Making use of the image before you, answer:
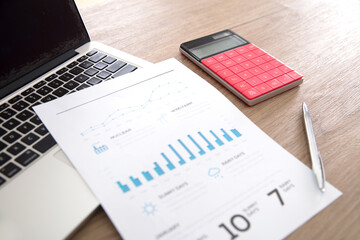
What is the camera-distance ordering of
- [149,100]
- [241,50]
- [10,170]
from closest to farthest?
1. [10,170]
2. [149,100]
3. [241,50]

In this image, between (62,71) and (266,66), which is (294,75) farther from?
(62,71)

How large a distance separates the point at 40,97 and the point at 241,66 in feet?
1.11

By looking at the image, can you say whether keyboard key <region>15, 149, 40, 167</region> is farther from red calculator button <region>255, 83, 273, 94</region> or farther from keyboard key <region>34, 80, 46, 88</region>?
red calculator button <region>255, 83, 273, 94</region>

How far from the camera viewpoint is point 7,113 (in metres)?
0.44

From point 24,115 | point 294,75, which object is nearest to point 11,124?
point 24,115

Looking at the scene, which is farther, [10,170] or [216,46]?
[216,46]

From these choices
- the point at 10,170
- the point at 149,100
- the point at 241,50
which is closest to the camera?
the point at 10,170

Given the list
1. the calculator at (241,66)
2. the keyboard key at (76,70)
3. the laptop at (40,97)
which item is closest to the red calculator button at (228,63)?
the calculator at (241,66)

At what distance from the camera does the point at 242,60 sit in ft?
1.81

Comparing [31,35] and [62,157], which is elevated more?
[31,35]

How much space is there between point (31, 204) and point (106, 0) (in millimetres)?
581

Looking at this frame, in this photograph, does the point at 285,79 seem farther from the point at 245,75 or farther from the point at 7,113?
the point at 7,113

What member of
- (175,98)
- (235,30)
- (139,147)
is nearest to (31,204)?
(139,147)

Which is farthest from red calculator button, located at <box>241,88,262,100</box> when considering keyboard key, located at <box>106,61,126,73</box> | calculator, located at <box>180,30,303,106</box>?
keyboard key, located at <box>106,61,126,73</box>
